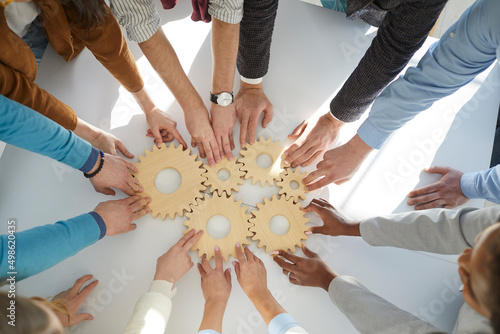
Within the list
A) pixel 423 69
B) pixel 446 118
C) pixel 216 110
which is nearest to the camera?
pixel 423 69

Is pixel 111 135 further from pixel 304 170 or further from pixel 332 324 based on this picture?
pixel 332 324

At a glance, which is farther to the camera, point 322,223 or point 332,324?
point 322,223

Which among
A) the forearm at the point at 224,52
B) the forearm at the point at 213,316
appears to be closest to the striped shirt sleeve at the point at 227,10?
the forearm at the point at 224,52

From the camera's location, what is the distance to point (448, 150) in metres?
1.36

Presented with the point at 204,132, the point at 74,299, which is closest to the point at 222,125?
the point at 204,132

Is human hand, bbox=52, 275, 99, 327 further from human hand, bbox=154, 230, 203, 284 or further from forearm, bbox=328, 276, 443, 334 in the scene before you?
forearm, bbox=328, 276, 443, 334

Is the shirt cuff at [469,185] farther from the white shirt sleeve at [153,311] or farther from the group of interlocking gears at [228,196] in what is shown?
the white shirt sleeve at [153,311]

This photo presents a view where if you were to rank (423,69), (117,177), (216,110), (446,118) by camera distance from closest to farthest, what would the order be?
1. (423,69)
2. (117,177)
3. (216,110)
4. (446,118)

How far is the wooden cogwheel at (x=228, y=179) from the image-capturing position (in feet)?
4.05

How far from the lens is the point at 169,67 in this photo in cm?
113

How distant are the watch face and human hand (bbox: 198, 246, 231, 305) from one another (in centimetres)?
54

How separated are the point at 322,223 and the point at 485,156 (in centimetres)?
74

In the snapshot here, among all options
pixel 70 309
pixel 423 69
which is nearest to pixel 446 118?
pixel 423 69

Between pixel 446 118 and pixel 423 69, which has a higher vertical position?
pixel 423 69
